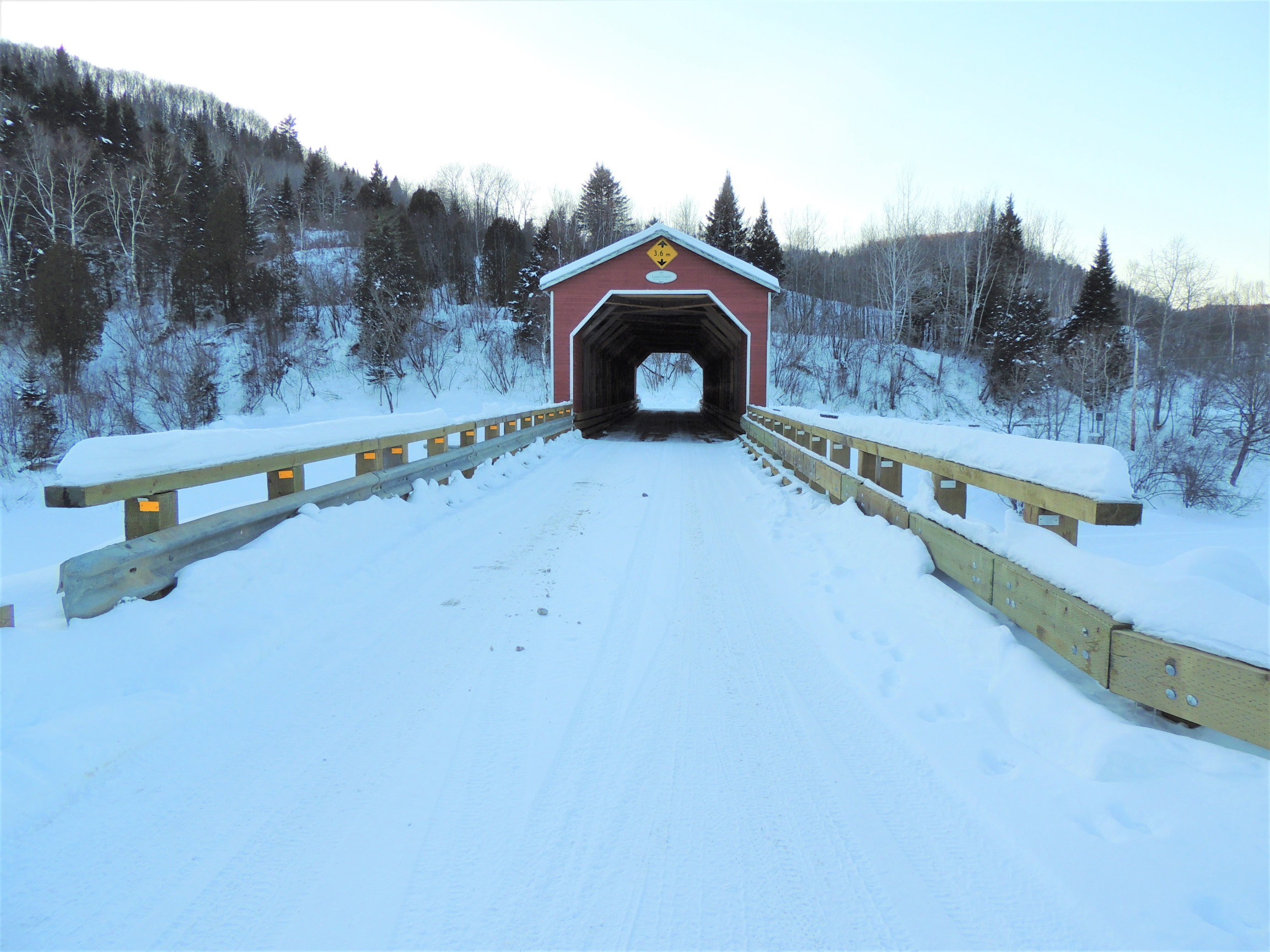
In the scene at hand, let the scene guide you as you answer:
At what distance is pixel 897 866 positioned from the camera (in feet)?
6.07

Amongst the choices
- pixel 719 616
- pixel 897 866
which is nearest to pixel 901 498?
pixel 719 616

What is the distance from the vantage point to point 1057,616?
8.45ft

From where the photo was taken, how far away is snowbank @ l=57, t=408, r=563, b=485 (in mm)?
2950

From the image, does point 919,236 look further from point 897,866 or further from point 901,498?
point 897,866

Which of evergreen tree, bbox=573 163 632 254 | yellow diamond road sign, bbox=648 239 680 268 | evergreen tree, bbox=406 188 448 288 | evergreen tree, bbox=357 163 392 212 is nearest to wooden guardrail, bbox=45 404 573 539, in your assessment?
yellow diamond road sign, bbox=648 239 680 268

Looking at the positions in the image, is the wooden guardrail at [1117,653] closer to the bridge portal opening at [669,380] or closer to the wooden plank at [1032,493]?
the wooden plank at [1032,493]

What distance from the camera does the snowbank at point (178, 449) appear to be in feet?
9.68

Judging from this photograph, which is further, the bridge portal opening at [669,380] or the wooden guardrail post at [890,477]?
the bridge portal opening at [669,380]

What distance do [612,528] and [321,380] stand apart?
29583 millimetres

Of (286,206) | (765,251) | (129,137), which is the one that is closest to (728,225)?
(765,251)

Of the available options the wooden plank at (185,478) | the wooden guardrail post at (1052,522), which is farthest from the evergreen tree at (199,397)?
the wooden guardrail post at (1052,522)

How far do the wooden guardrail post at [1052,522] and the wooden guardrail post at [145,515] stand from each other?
4.19 metres

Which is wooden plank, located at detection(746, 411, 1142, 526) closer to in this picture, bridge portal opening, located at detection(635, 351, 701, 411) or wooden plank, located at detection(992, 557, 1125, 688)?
wooden plank, located at detection(992, 557, 1125, 688)

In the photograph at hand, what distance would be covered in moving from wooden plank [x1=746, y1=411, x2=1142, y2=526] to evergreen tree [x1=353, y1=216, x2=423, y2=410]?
2679 cm
